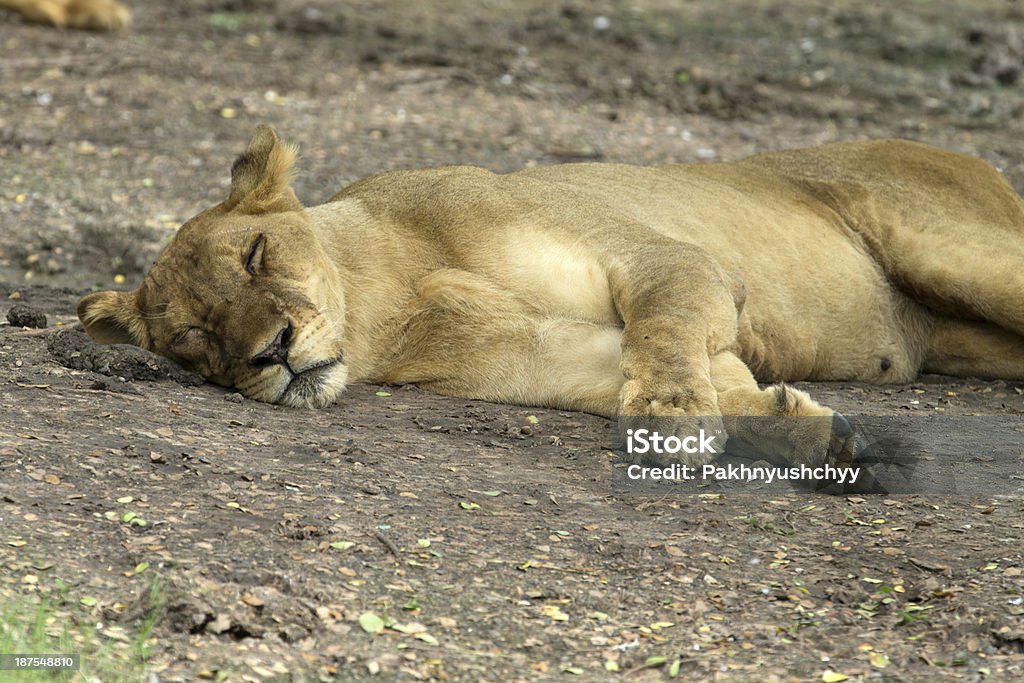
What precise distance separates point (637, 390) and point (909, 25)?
1065 centimetres

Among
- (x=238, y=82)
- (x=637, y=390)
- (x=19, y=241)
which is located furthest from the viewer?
(x=238, y=82)

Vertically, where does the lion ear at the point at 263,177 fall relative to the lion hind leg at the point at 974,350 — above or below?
above

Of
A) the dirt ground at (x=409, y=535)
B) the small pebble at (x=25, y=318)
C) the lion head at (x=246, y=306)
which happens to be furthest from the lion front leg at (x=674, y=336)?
the small pebble at (x=25, y=318)

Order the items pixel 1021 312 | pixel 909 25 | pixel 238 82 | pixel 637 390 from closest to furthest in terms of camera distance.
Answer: pixel 637 390, pixel 1021 312, pixel 238 82, pixel 909 25

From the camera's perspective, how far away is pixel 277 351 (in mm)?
5465

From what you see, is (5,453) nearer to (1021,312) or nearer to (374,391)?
(374,391)

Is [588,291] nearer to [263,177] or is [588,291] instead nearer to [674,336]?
Result: [674,336]

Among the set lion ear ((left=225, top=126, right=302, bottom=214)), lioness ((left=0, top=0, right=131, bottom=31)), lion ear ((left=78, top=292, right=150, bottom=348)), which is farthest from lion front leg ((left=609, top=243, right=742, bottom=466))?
lioness ((left=0, top=0, right=131, bottom=31))

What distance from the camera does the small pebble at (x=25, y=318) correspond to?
21.2 feet

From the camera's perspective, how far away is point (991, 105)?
12.1 meters

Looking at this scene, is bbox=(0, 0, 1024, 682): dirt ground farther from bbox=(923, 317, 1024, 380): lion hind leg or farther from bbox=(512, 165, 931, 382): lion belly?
bbox=(512, 165, 931, 382): lion belly

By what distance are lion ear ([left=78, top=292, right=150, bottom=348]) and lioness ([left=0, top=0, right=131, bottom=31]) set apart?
7.62 meters

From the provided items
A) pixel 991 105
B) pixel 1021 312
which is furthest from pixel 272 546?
pixel 991 105

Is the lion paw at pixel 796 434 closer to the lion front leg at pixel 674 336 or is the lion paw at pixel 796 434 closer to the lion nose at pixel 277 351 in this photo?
the lion front leg at pixel 674 336
